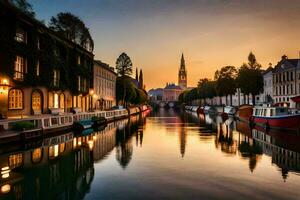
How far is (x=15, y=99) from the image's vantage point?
3750 cm

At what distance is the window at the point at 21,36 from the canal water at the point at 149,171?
16.9 metres

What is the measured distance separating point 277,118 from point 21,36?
3194cm

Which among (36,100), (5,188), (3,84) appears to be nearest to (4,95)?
(3,84)

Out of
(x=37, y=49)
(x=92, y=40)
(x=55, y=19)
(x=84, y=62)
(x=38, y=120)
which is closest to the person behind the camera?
(x=38, y=120)

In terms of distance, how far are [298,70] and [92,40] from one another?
48111mm

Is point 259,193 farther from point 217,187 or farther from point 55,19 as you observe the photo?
point 55,19

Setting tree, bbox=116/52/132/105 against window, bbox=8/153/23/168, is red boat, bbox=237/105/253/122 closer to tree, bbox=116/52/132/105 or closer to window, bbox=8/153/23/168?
window, bbox=8/153/23/168

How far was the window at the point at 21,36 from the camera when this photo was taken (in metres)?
37.8

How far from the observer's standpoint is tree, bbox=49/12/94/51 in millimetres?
69188

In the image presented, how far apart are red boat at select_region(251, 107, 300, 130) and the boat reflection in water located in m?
18.7

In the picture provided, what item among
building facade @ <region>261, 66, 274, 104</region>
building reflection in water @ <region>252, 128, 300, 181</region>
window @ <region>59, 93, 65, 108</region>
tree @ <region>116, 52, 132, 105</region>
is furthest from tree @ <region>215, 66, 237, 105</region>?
building reflection in water @ <region>252, 128, 300, 181</region>

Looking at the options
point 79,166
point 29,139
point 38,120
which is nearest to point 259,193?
point 79,166

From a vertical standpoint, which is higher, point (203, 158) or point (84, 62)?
point (84, 62)

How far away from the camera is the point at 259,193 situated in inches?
489
